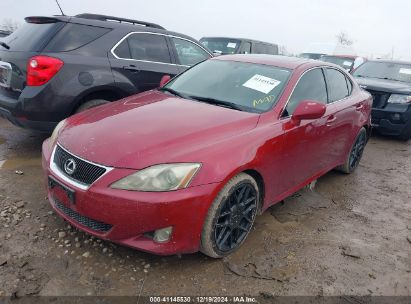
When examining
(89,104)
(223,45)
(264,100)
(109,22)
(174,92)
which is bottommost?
(223,45)

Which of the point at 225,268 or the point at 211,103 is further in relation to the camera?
the point at 211,103

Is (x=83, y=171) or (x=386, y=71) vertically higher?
(x=83, y=171)

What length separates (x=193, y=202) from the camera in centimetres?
252

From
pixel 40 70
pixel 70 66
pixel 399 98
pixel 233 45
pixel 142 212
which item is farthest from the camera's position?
pixel 233 45

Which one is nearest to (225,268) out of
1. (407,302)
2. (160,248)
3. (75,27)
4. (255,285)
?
(255,285)

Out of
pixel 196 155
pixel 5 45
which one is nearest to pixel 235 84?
pixel 196 155

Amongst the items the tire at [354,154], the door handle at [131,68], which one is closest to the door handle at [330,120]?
the tire at [354,154]

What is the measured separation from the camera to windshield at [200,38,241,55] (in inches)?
411

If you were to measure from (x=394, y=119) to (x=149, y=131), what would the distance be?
5.72 m

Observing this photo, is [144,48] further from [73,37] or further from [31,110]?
[31,110]

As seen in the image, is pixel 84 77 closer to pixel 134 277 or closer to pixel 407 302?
pixel 134 277

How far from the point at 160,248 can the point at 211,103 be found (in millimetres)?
1448

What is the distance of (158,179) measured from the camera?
2.48 meters

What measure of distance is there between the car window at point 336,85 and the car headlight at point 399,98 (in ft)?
9.26
